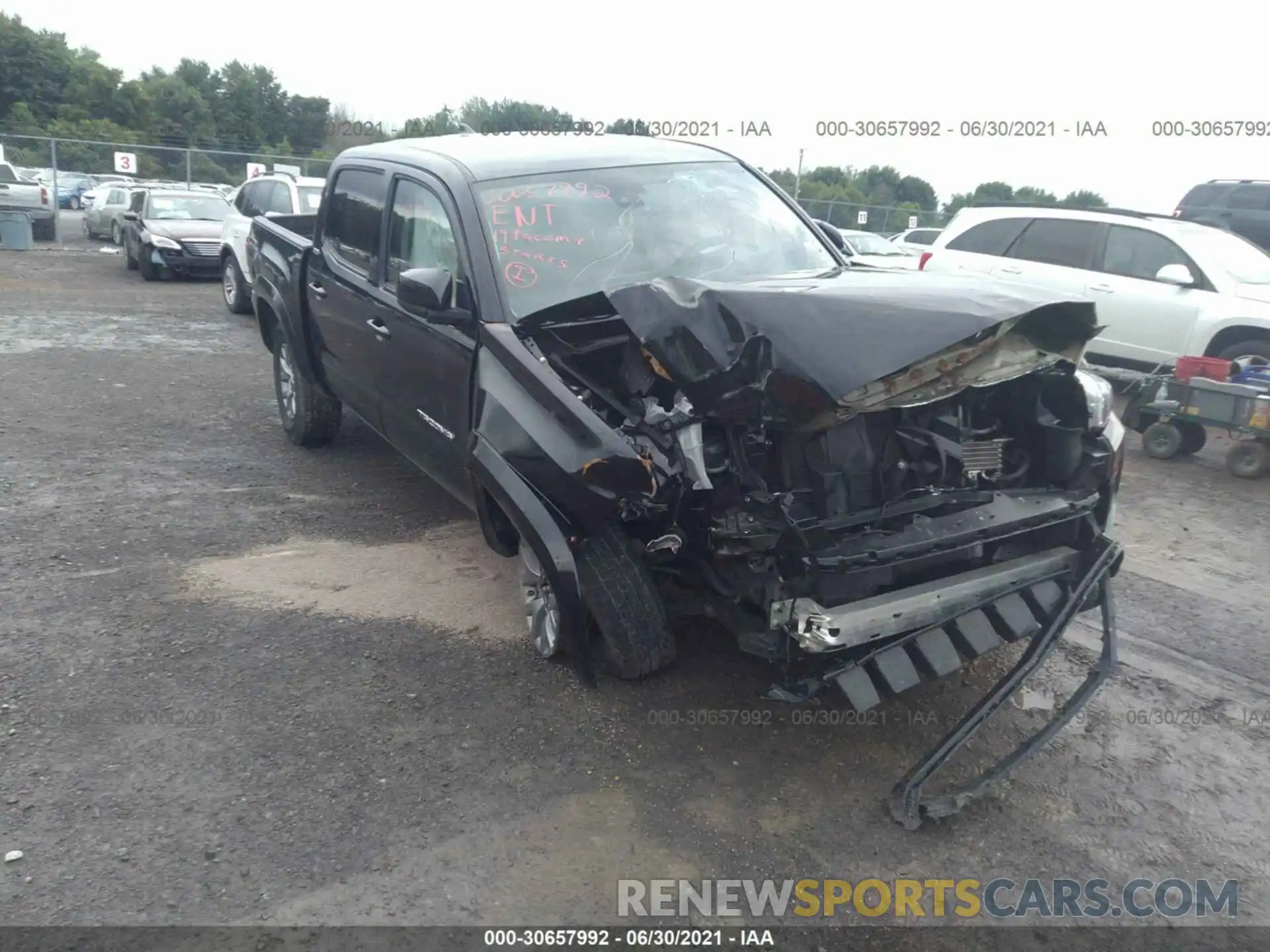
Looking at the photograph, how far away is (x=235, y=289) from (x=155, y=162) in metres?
18.2

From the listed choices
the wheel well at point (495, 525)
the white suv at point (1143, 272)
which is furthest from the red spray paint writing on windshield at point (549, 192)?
the white suv at point (1143, 272)

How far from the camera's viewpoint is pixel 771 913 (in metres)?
2.78

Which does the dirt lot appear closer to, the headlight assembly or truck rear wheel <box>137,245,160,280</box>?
the headlight assembly

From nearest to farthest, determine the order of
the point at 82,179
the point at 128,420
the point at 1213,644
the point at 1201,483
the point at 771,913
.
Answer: the point at 771,913 → the point at 1213,644 → the point at 1201,483 → the point at 128,420 → the point at 82,179

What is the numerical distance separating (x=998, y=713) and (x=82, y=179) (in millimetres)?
34186

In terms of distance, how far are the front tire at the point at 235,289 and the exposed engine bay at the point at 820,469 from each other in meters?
10.3

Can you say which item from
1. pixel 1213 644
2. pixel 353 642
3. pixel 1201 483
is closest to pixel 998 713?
pixel 1213 644

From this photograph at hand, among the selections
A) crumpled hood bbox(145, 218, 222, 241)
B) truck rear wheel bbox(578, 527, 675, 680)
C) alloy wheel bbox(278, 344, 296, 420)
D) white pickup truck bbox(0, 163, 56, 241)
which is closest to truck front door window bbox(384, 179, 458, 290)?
truck rear wheel bbox(578, 527, 675, 680)

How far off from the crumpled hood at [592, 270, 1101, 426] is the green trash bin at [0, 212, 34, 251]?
2065cm

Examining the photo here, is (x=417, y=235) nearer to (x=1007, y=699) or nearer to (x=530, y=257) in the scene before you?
(x=530, y=257)

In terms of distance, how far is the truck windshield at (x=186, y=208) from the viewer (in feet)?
52.1

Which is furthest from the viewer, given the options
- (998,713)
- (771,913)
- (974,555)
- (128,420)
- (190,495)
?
(128,420)

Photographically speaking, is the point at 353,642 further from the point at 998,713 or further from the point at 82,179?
the point at 82,179

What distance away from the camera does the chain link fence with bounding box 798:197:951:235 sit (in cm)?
2775
